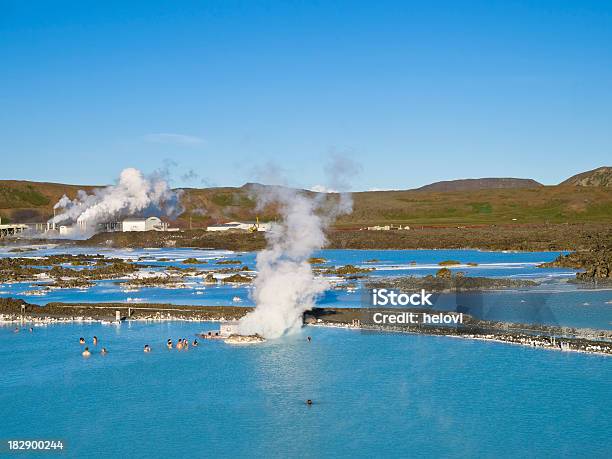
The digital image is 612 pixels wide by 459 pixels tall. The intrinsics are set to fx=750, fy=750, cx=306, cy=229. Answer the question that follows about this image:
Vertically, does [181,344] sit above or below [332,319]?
below

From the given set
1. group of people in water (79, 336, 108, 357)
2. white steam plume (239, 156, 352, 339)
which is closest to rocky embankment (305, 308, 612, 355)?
white steam plume (239, 156, 352, 339)

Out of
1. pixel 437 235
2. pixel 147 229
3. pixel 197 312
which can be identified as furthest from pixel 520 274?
pixel 147 229

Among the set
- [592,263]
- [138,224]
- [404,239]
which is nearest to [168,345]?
[592,263]

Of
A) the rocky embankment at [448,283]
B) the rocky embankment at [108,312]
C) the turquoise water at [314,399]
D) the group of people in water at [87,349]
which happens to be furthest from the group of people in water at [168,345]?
the rocky embankment at [448,283]

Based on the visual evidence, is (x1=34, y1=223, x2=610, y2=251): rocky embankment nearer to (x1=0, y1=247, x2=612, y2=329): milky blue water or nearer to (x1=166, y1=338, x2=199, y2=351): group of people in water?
(x1=0, y1=247, x2=612, y2=329): milky blue water

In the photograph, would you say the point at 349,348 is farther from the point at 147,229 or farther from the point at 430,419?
the point at 147,229

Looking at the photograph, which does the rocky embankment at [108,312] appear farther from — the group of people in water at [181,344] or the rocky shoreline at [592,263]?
the rocky shoreline at [592,263]

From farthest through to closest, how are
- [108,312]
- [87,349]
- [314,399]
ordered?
[108,312] → [87,349] → [314,399]

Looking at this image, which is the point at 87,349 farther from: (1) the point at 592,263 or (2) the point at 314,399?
(1) the point at 592,263
